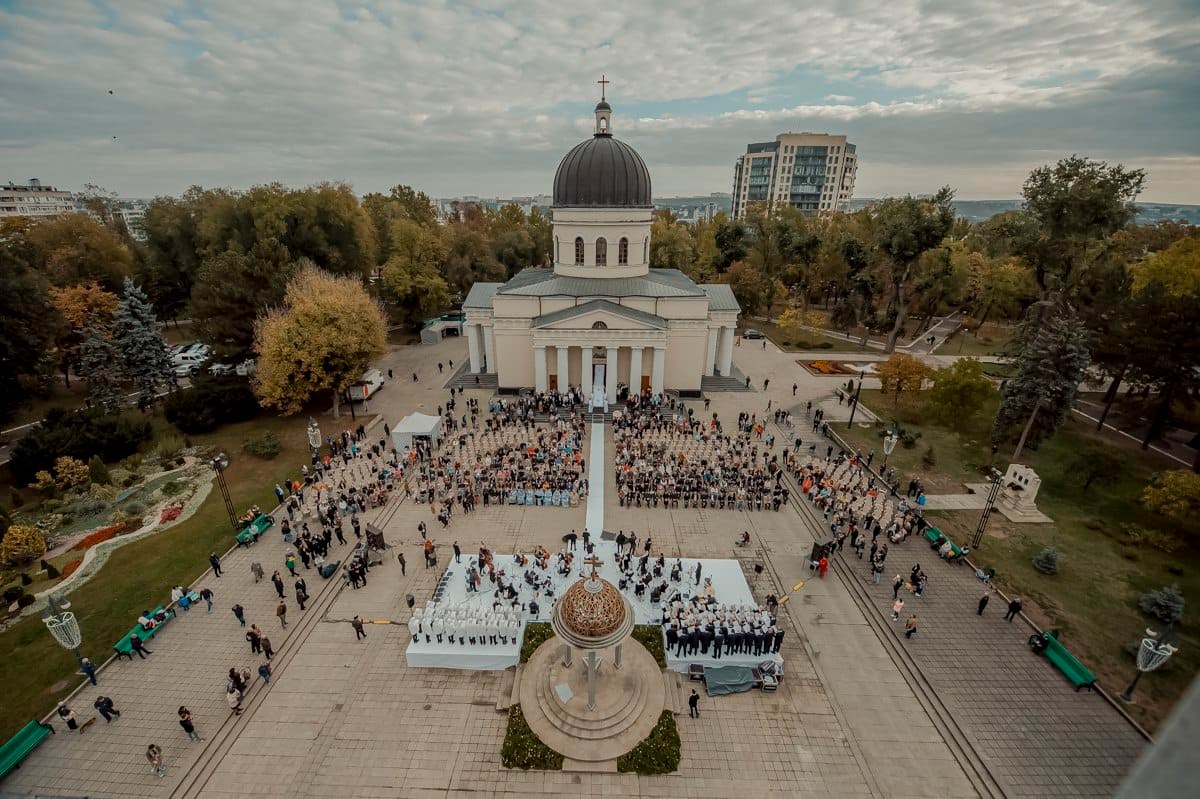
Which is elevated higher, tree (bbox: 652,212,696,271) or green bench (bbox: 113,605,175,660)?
tree (bbox: 652,212,696,271)

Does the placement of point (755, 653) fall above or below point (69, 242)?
below

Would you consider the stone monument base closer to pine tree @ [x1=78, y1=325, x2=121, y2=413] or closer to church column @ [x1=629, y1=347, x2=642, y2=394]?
church column @ [x1=629, y1=347, x2=642, y2=394]

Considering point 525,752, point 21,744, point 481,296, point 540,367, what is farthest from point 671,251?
point 21,744

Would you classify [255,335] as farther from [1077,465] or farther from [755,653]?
[1077,465]

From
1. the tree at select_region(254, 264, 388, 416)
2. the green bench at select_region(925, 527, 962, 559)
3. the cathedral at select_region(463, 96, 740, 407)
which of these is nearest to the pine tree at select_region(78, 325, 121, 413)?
the tree at select_region(254, 264, 388, 416)

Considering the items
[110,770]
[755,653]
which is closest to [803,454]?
[755,653]

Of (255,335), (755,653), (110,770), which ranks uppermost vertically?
(255,335)

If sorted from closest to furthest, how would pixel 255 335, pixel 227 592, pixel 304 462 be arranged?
pixel 227 592 → pixel 304 462 → pixel 255 335
